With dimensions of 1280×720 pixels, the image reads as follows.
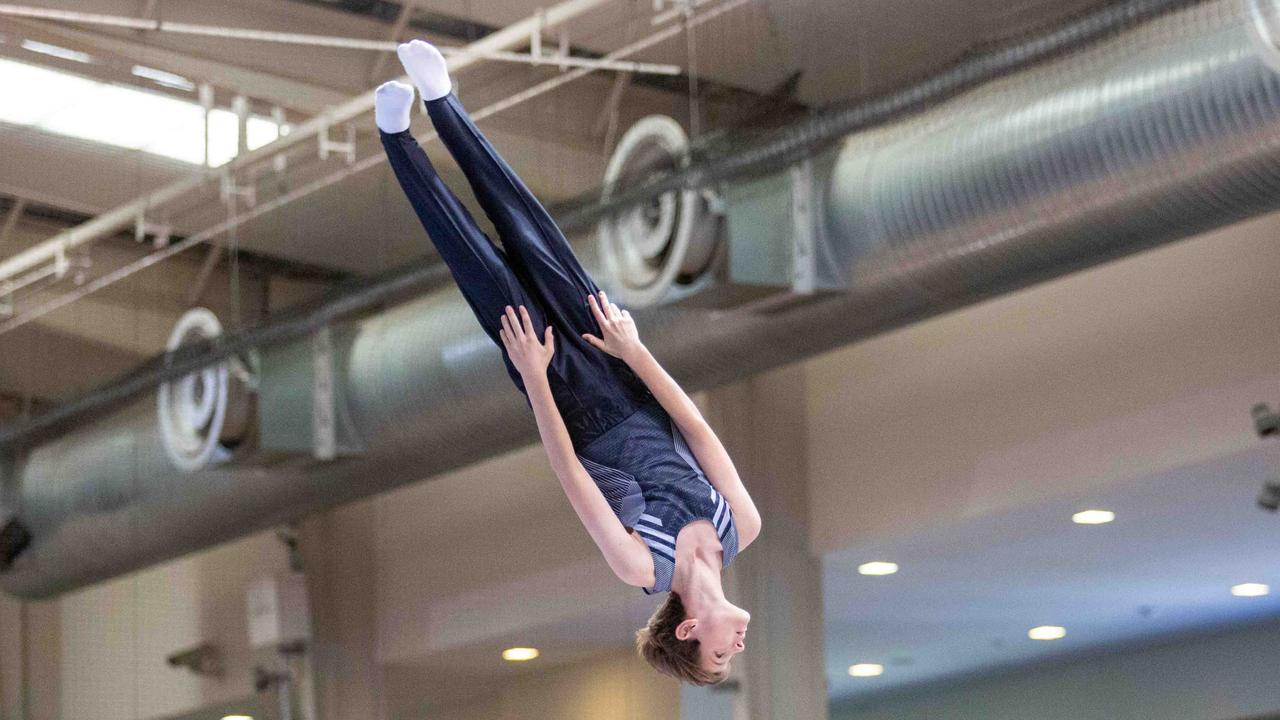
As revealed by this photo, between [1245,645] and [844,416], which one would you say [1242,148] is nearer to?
[844,416]

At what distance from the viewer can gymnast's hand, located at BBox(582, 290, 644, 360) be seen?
3.60m

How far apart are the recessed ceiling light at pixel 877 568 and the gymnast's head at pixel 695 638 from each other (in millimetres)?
4387

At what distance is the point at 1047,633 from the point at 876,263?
4609mm

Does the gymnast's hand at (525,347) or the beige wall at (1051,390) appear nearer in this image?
the gymnast's hand at (525,347)

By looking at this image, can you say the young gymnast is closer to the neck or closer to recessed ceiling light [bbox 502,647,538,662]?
the neck

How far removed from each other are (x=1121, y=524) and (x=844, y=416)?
45.9 inches

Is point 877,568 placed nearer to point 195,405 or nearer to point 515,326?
point 195,405

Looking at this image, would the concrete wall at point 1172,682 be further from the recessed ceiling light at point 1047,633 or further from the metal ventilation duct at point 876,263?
the metal ventilation duct at point 876,263

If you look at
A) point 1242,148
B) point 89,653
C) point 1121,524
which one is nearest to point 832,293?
point 1242,148

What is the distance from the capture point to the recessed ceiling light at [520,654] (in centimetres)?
792

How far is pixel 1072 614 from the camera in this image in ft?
30.2

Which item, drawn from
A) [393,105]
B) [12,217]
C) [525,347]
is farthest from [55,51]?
[525,347]

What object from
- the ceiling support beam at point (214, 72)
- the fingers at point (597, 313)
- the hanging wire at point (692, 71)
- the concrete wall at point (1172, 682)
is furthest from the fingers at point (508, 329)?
the concrete wall at point (1172, 682)

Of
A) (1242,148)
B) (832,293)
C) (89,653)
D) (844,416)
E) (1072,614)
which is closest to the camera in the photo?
(1242,148)
